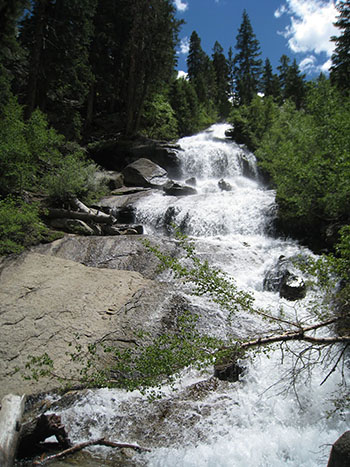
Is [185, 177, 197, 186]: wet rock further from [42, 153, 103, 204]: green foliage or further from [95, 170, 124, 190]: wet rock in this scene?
[42, 153, 103, 204]: green foliage

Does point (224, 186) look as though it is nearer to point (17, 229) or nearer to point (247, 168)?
point (247, 168)

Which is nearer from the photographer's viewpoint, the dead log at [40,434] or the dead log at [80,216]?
the dead log at [40,434]

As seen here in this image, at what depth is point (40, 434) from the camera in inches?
147

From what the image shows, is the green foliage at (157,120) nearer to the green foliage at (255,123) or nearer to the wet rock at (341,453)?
the green foliage at (255,123)

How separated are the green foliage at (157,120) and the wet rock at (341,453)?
2510 centimetres

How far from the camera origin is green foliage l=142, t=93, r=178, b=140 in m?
25.9

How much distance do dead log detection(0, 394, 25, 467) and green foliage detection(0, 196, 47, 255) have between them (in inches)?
206

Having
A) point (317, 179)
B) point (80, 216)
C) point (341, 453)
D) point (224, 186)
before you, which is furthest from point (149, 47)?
point (341, 453)

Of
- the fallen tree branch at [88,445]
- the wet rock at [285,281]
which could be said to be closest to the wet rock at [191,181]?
the wet rock at [285,281]

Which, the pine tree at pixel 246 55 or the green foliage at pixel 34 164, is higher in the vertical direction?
the pine tree at pixel 246 55

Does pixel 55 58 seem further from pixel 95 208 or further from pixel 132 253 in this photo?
pixel 132 253

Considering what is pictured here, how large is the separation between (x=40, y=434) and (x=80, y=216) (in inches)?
349

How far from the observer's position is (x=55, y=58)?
17.9 metres

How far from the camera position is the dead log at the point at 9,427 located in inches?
128
